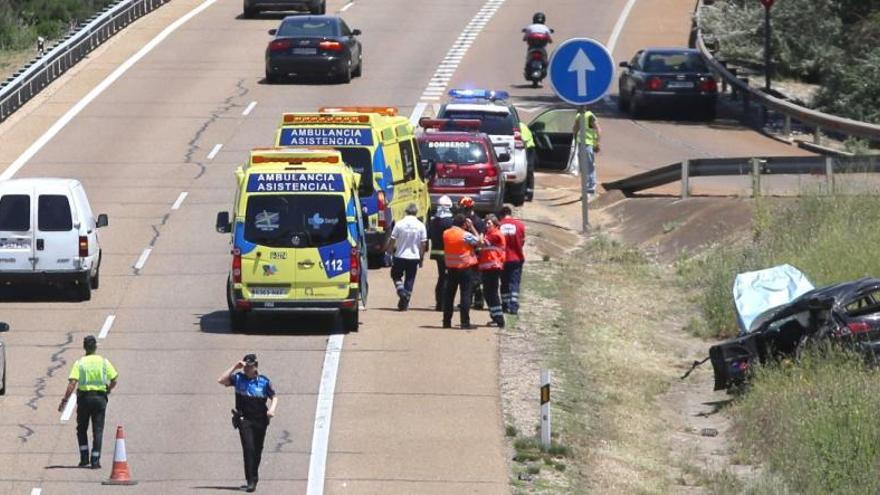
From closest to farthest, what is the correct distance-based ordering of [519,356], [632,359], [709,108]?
[519,356] < [632,359] < [709,108]

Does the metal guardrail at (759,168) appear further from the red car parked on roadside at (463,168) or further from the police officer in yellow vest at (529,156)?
the red car parked on roadside at (463,168)

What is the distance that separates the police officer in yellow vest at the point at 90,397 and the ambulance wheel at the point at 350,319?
590 centimetres

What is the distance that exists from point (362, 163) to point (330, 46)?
15.0 meters

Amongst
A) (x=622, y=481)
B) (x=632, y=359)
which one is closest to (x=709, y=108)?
(x=632, y=359)

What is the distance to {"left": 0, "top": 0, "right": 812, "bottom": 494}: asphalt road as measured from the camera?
62.7 feet

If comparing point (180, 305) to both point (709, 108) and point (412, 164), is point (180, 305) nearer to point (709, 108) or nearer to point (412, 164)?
point (412, 164)

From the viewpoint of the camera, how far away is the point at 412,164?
99.3 ft

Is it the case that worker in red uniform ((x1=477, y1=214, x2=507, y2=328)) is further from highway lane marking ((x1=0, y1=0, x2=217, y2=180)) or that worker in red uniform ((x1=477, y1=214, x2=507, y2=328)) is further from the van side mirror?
highway lane marking ((x1=0, y1=0, x2=217, y2=180))

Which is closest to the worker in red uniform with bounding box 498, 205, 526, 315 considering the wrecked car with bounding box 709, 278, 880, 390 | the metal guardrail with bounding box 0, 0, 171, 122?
the wrecked car with bounding box 709, 278, 880, 390

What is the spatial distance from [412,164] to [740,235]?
5.10 meters

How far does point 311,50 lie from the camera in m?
43.5

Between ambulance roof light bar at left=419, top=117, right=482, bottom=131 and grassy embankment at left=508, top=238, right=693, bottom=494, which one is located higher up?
ambulance roof light bar at left=419, top=117, right=482, bottom=131

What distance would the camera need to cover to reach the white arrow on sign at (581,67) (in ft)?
90.9

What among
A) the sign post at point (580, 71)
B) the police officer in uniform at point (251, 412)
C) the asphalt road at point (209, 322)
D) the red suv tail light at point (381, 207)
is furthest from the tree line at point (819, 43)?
the police officer in uniform at point (251, 412)
